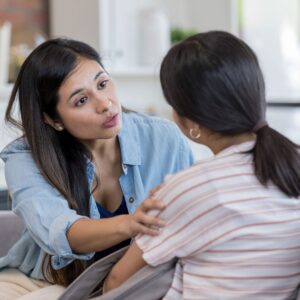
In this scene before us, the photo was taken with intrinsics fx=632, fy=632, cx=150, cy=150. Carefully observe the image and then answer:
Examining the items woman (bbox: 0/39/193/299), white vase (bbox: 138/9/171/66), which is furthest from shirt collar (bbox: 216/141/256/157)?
white vase (bbox: 138/9/171/66)

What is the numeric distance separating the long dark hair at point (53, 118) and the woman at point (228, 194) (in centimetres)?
44

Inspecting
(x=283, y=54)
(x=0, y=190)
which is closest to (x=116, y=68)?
(x=283, y=54)

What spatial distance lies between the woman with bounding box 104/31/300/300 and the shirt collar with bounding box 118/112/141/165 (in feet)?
1.73

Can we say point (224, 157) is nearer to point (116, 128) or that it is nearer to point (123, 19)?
point (116, 128)

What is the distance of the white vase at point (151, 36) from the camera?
385 centimetres

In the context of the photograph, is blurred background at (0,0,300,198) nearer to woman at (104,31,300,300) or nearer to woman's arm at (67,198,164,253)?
woman's arm at (67,198,164,253)

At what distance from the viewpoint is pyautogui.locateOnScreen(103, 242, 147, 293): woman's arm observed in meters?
1.18

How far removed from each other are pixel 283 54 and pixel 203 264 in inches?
126

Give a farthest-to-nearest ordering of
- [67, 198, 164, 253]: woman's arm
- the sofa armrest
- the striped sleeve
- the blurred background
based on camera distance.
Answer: the blurred background, the sofa armrest, [67, 198, 164, 253]: woman's arm, the striped sleeve

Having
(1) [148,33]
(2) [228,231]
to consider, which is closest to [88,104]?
(2) [228,231]

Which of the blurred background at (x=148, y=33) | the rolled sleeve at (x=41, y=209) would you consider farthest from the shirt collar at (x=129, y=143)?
the blurred background at (x=148, y=33)

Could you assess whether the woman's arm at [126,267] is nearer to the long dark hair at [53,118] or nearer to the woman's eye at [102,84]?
the long dark hair at [53,118]

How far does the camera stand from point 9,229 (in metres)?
1.89

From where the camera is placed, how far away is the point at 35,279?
5.44ft
